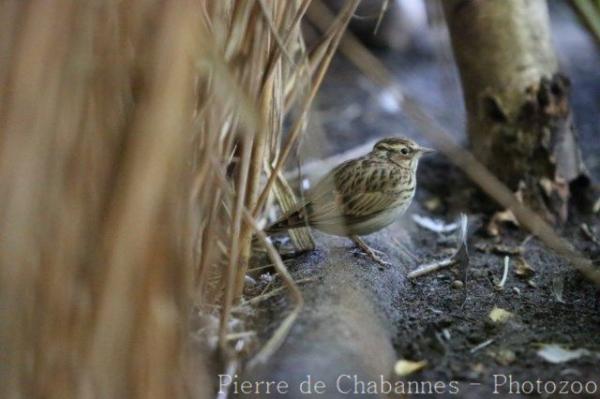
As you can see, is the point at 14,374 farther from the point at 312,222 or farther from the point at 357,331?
the point at 312,222

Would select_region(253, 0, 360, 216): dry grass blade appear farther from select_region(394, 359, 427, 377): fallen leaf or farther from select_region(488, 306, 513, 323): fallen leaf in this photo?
select_region(488, 306, 513, 323): fallen leaf

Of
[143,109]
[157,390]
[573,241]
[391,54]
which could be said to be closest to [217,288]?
[157,390]

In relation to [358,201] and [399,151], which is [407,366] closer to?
[358,201]

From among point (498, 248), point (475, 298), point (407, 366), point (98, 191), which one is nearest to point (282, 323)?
point (407, 366)

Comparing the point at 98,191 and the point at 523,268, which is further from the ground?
the point at 98,191

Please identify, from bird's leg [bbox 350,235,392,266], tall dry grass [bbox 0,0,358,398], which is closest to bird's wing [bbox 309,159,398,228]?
bird's leg [bbox 350,235,392,266]

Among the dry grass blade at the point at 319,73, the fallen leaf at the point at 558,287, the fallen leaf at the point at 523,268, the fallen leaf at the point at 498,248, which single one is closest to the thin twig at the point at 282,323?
the dry grass blade at the point at 319,73
